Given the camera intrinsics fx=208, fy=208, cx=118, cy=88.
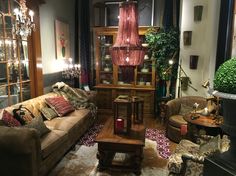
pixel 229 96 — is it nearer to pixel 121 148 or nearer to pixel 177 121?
pixel 121 148

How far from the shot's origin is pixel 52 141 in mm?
2539

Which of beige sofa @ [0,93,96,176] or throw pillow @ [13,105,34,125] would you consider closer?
beige sofa @ [0,93,96,176]

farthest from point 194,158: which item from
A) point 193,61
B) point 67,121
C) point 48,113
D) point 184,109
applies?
point 193,61

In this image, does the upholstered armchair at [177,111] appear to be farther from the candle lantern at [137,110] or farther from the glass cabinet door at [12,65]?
the glass cabinet door at [12,65]

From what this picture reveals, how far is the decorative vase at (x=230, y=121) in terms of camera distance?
74 cm

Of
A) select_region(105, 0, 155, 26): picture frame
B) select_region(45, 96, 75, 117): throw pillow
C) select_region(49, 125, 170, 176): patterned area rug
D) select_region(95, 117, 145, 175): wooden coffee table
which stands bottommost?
select_region(49, 125, 170, 176): patterned area rug

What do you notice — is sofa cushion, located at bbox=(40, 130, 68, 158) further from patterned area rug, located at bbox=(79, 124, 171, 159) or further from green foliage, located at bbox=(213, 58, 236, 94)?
green foliage, located at bbox=(213, 58, 236, 94)

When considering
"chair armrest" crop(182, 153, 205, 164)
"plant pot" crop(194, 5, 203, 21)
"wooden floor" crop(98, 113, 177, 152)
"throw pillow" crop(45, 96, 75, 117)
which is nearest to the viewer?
"chair armrest" crop(182, 153, 205, 164)

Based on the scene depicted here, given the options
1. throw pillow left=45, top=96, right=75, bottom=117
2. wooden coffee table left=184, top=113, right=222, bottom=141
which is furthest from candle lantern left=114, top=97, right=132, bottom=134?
throw pillow left=45, top=96, right=75, bottom=117

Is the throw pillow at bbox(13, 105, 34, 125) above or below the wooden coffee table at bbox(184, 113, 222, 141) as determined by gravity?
above

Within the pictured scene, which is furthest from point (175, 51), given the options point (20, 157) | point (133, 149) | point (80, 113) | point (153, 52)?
point (20, 157)

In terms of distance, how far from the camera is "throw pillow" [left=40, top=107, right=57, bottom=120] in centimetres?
328

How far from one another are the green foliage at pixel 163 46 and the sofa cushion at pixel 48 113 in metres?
2.37

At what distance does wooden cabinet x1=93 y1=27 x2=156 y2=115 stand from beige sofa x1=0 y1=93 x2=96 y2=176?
2.12 meters
